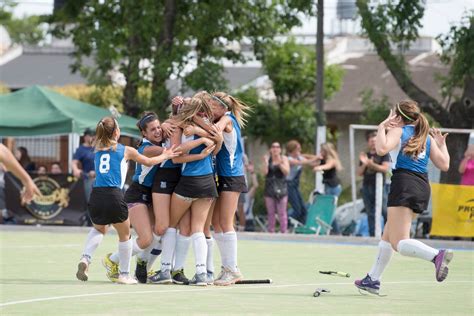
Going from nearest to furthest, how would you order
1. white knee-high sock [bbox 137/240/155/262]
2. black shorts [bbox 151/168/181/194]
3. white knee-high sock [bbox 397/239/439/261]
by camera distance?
1. white knee-high sock [bbox 397/239/439/261]
2. black shorts [bbox 151/168/181/194]
3. white knee-high sock [bbox 137/240/155/262]

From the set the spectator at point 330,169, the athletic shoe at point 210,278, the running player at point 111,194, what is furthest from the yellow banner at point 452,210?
the running player at point 111,194

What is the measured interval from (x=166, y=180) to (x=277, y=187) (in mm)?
11198

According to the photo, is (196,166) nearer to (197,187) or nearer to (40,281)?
(197,187)

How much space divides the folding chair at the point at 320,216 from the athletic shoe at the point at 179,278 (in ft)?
35.5

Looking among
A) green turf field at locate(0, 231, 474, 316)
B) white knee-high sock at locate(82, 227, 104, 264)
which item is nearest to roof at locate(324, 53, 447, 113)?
green turf field at locate(0, 231, 474, 316)

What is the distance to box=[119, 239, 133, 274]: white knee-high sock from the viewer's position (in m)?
13.4

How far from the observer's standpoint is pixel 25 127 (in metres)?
27.1

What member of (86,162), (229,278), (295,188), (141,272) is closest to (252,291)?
(229,278)

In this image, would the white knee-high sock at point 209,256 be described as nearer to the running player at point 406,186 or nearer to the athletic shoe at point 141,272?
the athletic shoe at point 141,272

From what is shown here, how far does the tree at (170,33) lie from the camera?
102 feet

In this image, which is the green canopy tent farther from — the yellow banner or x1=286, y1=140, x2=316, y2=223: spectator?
the yellow banner

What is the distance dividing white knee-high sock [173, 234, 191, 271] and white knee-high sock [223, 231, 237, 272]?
40 cm

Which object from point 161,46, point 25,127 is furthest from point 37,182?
point 161,46

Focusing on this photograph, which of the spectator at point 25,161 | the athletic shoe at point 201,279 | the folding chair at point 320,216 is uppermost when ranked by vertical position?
the athletic shoe at point 201,279
